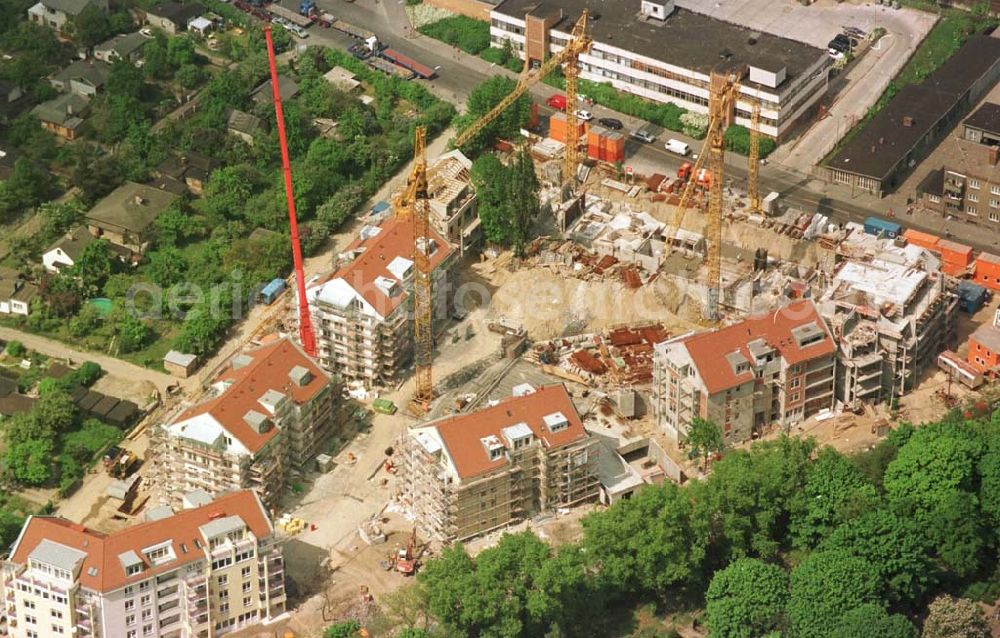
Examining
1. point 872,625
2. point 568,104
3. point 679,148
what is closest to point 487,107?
point 568,104

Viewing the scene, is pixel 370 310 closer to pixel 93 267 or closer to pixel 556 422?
pixel 556 422

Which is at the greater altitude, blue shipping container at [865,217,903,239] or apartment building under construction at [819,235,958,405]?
apartment building under construction at [819,235,958,405]

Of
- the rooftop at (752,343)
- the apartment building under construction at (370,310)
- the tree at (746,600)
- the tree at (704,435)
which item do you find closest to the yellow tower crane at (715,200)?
the rooftop at (752,343)

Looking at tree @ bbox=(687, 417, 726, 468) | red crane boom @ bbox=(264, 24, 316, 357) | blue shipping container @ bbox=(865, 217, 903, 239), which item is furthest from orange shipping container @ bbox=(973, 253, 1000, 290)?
red crane boom @ bbox=(264, 24, 316, 357)

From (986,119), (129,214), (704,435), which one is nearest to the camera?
(704,435)

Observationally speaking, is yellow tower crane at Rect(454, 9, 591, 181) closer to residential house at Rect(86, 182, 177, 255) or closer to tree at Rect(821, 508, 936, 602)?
residential house at Rect(86, 182, 177, 255)

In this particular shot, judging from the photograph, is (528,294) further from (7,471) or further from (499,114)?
(7,471)
